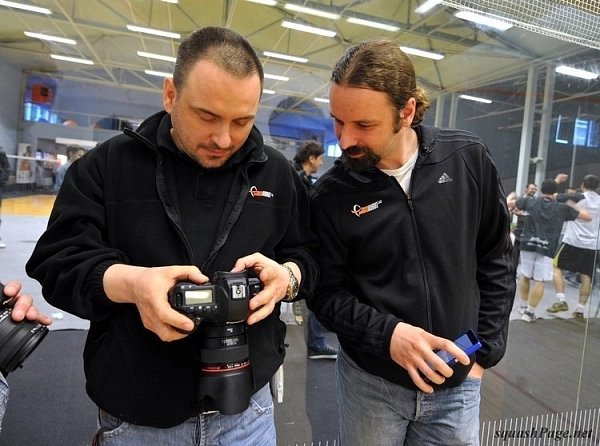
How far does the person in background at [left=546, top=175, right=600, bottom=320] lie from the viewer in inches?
101

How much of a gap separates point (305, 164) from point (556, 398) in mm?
1994

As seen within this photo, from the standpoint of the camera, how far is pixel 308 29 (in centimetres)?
276

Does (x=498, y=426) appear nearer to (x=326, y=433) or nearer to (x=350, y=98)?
(x=326, y=433)

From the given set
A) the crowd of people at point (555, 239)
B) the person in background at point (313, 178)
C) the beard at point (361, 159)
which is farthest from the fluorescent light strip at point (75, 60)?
the crowd of people at point (555, 239)

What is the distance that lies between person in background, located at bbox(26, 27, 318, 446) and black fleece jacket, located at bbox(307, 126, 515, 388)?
0.70 ft

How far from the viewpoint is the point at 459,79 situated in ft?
9.66

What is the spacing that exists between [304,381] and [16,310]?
2037mm

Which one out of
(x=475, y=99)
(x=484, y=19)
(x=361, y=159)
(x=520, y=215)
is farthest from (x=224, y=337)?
(x=475, y=99)

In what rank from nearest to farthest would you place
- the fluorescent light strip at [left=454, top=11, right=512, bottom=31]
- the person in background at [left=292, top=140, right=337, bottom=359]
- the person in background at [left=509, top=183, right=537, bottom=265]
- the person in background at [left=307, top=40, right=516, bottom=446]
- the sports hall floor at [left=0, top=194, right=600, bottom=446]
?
the person in background at [left=307, top=40, right=516, bottom=446], the fluorescent light strip at [left=454, top=11, right=512, bottom=31], the sports hall floor at [left=0, top=194, right=600, bottom=446], the person in background at [left=292, top=140, right=337, bottom=359], the person in background at [left=509, top=183, right=537, bottom=265]

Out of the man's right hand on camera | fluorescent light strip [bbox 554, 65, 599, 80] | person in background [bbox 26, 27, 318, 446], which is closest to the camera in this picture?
the man's right hand on camera

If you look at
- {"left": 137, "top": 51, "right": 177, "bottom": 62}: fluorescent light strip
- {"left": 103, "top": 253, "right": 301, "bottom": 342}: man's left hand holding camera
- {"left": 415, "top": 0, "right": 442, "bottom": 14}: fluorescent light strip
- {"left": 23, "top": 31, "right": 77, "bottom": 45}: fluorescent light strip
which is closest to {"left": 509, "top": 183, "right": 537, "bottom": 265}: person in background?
{"left": 415, "top": 0, "right": 442, "bottom": 14}: fluorescent light strip

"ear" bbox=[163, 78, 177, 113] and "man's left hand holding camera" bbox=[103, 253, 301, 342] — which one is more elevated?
"ear" bbox=[163, 78, 177, 113]

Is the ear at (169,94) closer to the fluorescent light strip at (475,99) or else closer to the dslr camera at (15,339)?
the dslr camera at (15,339)

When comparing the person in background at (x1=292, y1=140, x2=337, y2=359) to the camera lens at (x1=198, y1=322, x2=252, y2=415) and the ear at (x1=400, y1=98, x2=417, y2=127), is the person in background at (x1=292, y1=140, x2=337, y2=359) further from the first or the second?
the camera lens at (x1=198, y1=322, x2=252, y2=415)
